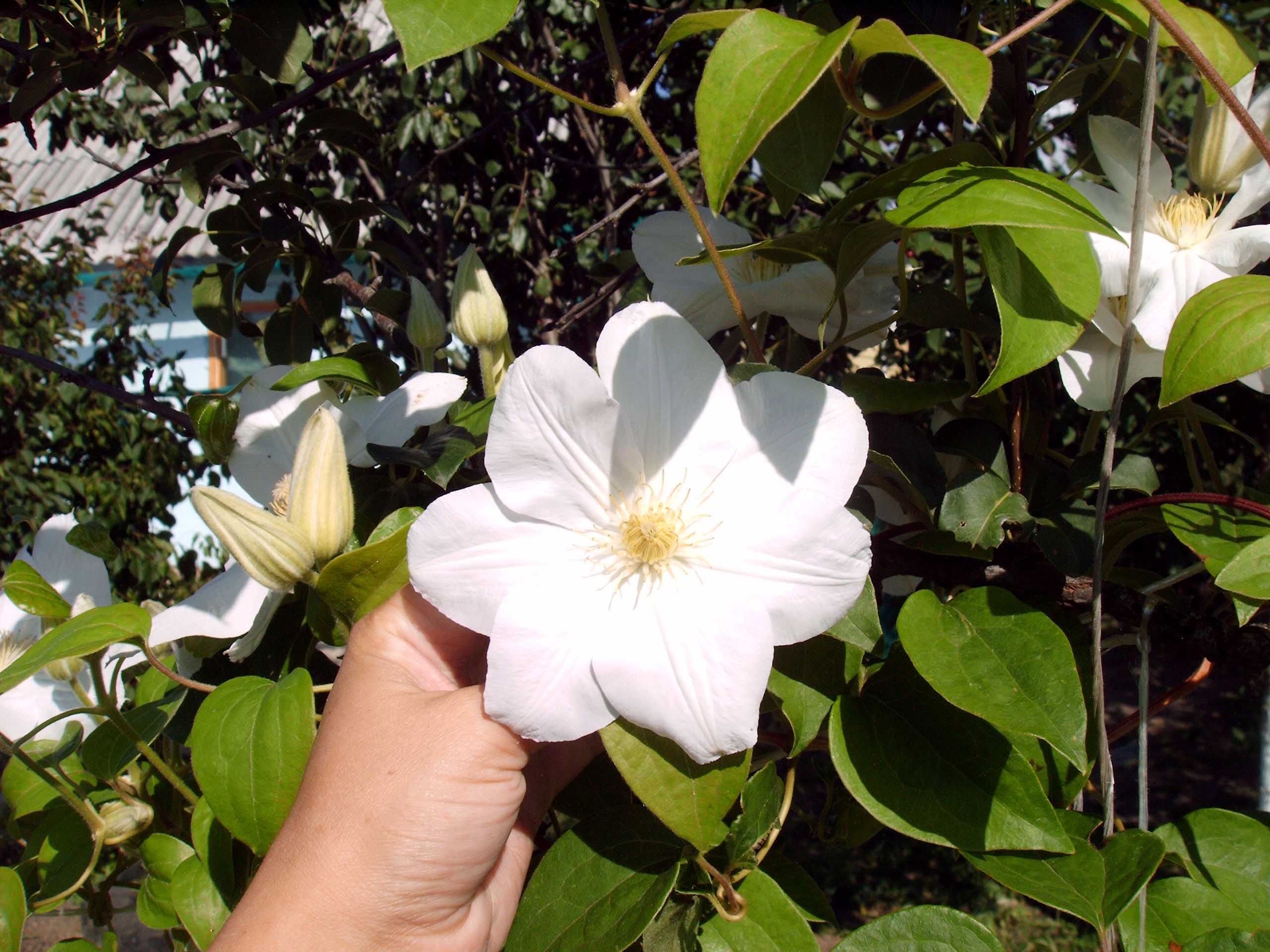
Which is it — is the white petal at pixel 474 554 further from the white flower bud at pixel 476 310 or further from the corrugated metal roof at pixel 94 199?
the corrugated metal roof at pixel 94 199

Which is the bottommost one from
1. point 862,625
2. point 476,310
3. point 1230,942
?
point 1230,942

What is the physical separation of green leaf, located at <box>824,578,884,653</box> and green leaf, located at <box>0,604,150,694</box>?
495mm

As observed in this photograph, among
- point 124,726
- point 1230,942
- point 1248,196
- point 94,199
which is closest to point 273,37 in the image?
point 124,726

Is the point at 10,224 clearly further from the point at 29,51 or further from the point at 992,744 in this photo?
the point at 992,744

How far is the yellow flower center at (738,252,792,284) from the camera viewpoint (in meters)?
0.78

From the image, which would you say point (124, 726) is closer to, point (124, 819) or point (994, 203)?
point (124, 819)

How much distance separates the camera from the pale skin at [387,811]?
0.62m

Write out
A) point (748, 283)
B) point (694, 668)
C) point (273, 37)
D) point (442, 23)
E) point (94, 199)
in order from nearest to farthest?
1. point (442, 23)
2. point (694, 668)
3. point (748, 283)
4. point (273, 37)
5. point (94, 199)

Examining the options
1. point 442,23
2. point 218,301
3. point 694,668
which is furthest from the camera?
point 218,301

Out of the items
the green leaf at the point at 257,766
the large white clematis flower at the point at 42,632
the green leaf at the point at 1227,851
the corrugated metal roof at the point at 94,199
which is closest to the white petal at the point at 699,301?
the green leaf at the point at 257,766

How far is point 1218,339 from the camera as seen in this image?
0.52 meters

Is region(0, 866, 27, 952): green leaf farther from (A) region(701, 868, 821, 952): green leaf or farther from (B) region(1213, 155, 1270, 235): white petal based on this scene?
(B) region(1213, 155, 1270, 235): white petal

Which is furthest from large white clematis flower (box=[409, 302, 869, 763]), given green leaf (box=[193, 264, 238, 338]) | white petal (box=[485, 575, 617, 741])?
green leaf (box=[193, 264, 238, 338])

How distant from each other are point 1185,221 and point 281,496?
2.53 ft
